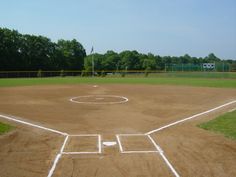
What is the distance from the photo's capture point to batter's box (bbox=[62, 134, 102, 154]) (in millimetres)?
7980

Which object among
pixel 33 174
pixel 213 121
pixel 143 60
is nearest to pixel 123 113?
pixel 213 121

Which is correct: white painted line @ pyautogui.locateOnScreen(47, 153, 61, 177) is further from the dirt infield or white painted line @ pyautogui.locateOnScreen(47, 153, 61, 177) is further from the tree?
the tree

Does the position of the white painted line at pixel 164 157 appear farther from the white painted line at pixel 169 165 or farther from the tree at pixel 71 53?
the tree at pixel 71 53

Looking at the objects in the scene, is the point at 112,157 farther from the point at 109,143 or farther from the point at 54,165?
the point at 54,165

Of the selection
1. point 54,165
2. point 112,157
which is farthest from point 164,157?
point 54,165

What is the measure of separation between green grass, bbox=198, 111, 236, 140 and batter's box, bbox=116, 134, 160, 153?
2643mm

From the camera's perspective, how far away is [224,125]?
11.3 metres

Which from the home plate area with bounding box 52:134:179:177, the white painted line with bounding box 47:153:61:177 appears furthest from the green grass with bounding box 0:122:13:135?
the white painted line with bounding box 47:153:61:177

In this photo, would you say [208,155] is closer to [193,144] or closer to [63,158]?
[193,144]

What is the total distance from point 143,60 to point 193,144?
114m

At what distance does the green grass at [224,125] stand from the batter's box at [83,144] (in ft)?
13.5

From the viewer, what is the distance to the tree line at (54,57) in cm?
8825

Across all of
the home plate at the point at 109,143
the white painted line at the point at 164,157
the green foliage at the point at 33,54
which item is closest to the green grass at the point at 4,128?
the home plate at the point at 109,143

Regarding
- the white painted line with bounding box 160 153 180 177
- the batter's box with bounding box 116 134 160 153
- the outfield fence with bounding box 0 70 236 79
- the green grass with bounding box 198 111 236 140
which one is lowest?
the white painted line with bounding box 160 153 180 177
